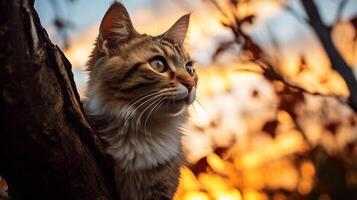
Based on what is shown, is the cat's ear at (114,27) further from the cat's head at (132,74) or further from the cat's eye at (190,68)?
the cat's eye at (190,68)

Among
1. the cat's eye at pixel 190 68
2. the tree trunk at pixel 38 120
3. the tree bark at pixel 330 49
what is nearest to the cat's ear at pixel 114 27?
the cat's eye at pixel 190 68

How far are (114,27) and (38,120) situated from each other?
4.10ft

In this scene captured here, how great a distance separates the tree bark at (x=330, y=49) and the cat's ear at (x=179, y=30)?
3.41 feet

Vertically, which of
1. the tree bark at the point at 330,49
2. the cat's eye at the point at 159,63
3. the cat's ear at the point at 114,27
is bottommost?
the tree bark at the point at 330,49

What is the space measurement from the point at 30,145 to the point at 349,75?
1.92 metres

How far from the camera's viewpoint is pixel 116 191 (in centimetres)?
241

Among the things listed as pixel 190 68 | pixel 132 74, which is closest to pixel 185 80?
pixel 132 74

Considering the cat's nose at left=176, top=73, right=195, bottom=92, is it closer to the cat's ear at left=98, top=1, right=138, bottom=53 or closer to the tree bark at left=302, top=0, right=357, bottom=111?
the cat's ear at left=98, top=1, right=138, bottom=53

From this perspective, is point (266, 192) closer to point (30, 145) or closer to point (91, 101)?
point (91, 101)

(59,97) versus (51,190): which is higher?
(59,97)

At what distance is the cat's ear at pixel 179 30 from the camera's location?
135 inches

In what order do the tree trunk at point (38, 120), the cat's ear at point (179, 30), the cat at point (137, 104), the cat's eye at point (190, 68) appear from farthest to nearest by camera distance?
the cat's ear at point (179, 30) → the cat's eye at point (190, 68) → the cat at point (137, 104) → the tree trunk at point (38, 120)

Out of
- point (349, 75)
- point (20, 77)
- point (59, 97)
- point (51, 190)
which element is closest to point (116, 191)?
point (51, 190)

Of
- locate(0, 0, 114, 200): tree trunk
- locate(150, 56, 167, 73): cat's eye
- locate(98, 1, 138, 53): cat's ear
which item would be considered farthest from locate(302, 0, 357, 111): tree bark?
locate(0, 0, 114, 200): tree trunk
